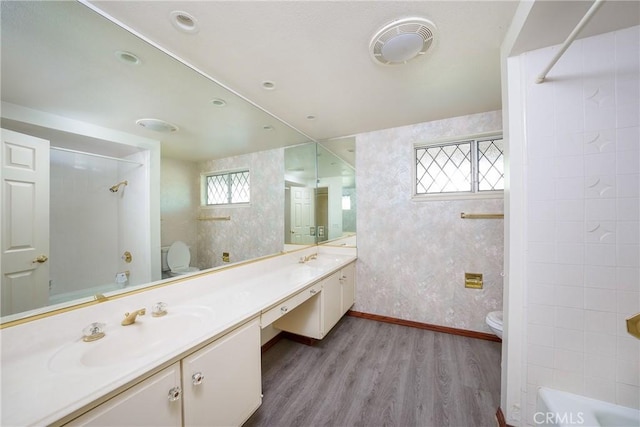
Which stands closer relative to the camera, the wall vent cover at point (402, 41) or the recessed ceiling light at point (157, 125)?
the wall vent cover at point (402, 41)

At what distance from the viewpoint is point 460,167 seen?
98.7 inches


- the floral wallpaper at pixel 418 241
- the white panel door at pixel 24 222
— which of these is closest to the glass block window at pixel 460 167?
the floral wallpaper at pixel 418 241

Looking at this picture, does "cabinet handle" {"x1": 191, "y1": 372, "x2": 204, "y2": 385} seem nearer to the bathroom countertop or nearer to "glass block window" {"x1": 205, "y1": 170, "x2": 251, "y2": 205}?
the bathroom countertop

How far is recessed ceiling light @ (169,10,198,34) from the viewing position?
1134 mm

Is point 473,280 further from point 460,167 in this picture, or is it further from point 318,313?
point 318,313

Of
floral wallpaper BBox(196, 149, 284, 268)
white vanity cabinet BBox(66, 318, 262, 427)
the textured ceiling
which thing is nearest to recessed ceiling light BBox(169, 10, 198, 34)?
the textured ceiling

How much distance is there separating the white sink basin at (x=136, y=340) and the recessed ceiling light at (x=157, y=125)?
3.64ft

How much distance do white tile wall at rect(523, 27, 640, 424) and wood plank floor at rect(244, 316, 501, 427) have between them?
0.48m

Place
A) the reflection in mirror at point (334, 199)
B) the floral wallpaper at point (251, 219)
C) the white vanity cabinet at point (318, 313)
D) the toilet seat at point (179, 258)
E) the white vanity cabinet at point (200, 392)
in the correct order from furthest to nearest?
the reflection in mirror at point (334, 199)
the white vanity cabinet at point (318, 313)
the floral wallpaper at point (251, 219)
the toilet seat at point (179, 258)
the white vanity cabinet at point (200, 392)

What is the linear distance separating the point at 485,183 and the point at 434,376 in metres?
1.96

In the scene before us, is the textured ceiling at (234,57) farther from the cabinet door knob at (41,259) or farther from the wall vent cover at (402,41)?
the cabinet door knob at (41,259)

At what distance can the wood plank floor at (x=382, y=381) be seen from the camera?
1445mm

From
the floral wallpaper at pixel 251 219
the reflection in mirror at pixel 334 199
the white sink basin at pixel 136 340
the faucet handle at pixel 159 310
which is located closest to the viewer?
the white sink basin at pixel 136 340

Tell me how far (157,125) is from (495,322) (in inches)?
121
